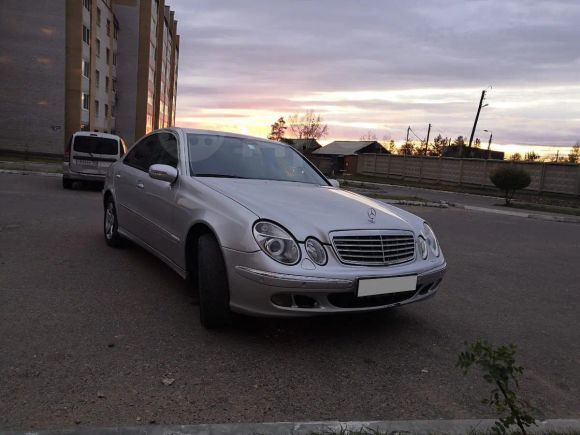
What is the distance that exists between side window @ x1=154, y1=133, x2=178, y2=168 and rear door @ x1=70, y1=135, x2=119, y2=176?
9.06m

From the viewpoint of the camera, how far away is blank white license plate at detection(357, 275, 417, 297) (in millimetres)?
3467

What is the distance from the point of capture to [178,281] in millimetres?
5230

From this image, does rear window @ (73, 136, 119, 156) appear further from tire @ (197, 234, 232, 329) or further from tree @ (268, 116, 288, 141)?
tree @ (268, 116, 288, 141)

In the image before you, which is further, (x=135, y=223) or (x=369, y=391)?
(x=135, y=223)

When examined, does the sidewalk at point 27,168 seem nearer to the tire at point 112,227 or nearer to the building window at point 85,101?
the tire at point 112,227

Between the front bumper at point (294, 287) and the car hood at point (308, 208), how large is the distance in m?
0.26

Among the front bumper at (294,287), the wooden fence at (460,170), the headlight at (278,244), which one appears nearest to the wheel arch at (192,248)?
the front bumper at (294,287)

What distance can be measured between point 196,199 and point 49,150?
4119 cm

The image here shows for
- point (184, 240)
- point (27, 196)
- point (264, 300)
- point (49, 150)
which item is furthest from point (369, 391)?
point (49, 150)

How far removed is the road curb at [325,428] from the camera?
2.41 meters

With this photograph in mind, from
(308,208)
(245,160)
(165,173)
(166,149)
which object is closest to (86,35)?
(166,149)

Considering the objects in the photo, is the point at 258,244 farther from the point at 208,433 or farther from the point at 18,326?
the point at 18,326

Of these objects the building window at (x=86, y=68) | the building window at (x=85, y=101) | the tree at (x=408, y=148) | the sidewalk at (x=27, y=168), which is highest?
the building window at (x=86, y=68)

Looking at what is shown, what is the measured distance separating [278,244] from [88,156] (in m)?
11.8
